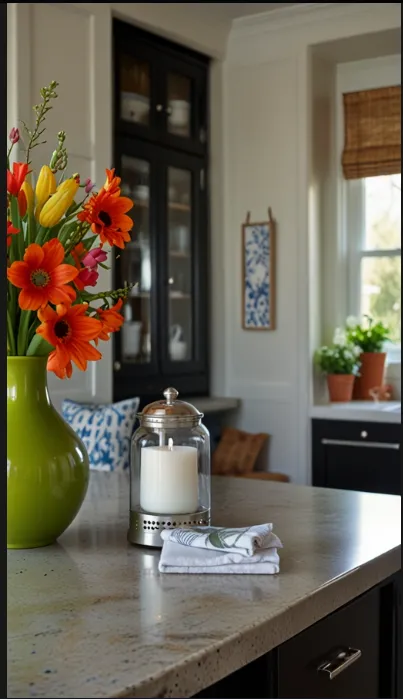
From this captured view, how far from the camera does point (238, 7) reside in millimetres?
4480

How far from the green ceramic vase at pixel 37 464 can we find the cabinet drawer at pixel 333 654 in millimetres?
415

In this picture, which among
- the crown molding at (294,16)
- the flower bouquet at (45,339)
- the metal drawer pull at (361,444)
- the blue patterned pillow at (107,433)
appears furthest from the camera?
the crown molding at (294,16)

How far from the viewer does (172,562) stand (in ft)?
3.94

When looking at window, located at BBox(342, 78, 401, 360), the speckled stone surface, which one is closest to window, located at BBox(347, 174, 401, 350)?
window, located at BBox(342, 78, 401, 360)

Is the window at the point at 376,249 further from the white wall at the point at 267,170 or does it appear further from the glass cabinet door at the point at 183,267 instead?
the glass cabinet door at the point at 183,267

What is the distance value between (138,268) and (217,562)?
323 centimetres

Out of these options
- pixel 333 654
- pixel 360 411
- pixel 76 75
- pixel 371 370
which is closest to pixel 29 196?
pixel 333 654

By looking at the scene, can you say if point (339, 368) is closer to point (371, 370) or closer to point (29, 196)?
point (371, 370)

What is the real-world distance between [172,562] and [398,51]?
400cm

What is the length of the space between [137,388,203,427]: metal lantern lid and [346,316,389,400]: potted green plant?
340 cm

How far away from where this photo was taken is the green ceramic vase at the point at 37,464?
1.29 metres

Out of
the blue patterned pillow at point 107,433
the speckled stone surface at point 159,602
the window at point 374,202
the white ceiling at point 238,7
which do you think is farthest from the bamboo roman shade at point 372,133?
the speckled stone surface at point 159,602
